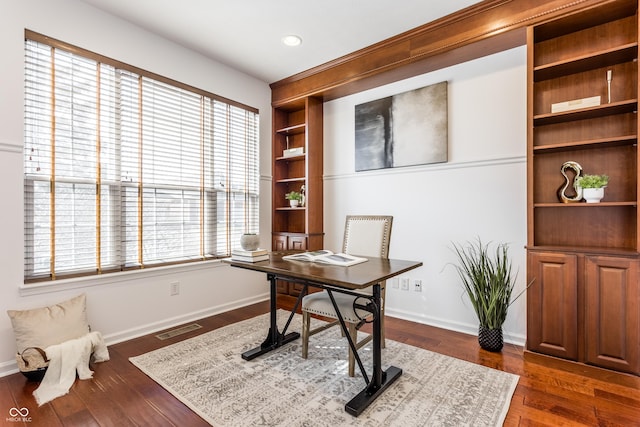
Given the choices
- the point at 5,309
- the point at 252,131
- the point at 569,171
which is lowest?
the point at 5,309

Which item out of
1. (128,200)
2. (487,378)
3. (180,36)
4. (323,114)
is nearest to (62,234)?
(128,200)

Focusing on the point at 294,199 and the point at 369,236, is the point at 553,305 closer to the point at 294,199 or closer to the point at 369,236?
the point at 369,236

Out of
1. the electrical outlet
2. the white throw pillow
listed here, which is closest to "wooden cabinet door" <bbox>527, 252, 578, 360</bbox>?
the electrical outlet

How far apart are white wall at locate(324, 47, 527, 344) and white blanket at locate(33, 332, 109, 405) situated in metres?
2.57

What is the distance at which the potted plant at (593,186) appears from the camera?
6.84 ft

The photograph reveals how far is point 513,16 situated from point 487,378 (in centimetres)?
250

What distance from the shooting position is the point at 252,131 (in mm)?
3859

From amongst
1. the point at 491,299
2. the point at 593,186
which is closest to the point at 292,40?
the point at 593,186

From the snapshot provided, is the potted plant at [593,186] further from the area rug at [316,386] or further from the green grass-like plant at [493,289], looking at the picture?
the area rug at [316,386]

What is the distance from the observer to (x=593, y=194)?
2.10m

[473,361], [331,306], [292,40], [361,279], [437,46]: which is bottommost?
[473,361]

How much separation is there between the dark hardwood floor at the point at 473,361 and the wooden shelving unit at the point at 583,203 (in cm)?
17

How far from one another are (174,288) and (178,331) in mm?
394

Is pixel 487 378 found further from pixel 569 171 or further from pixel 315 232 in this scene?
pixel 315 232
